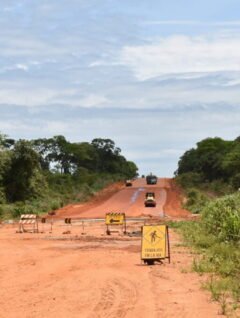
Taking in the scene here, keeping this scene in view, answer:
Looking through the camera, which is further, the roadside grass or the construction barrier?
the construction barrier

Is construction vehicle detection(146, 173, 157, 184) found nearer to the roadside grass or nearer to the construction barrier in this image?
the construction barrier

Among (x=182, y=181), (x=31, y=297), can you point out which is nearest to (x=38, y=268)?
(x=31, y=297)

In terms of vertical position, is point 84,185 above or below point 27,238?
above

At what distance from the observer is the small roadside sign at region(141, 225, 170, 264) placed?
17.7m

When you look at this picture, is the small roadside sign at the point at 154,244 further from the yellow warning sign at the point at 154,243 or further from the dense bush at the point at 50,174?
the dense bush at the point at 50,174

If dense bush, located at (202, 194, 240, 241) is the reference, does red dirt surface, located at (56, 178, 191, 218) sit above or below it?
above

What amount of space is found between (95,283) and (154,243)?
395cm

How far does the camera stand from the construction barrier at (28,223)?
108ft

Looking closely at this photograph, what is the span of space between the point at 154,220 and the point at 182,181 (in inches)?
1900

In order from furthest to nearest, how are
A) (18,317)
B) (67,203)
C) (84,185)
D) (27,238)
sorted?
(84,185) < (67,203) < (27,238) < (18,317)

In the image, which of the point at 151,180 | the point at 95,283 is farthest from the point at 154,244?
the point at 151,180

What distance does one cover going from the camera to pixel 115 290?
43.7 ft

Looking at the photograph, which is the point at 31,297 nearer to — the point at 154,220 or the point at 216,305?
the point at 216,305

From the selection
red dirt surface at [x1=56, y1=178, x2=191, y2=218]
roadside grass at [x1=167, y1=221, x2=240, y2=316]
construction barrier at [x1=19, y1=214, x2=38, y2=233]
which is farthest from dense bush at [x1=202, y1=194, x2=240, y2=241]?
red dirt surface at [x1=56, y1=178, x2=191, y2=218]
